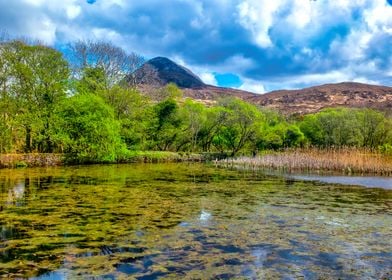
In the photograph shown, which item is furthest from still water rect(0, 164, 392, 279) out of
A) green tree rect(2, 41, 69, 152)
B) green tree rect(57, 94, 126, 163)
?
green tree rect(2, 41, 69, 152)

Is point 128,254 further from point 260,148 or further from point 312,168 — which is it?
point 260,148

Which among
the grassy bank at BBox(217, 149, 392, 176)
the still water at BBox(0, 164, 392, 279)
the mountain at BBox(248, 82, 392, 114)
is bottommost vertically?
the still water at BBox(0, 164, 392, 279)

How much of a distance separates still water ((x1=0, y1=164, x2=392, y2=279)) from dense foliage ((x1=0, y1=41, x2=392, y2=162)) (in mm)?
21474

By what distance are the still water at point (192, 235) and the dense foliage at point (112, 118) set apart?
2147 centimetres

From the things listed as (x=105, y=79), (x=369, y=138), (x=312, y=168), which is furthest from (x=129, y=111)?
(x=369, y=138)

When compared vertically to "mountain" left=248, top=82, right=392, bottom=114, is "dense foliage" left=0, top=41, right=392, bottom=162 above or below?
below

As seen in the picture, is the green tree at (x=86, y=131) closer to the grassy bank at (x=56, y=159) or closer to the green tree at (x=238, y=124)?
the grassy bank at (x=56, y=159)

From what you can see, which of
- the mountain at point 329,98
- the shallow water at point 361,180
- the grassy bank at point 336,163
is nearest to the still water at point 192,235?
the shallow water at point 361,180

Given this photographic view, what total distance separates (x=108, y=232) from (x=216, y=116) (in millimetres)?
49516

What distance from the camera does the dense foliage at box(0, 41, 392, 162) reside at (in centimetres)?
3712

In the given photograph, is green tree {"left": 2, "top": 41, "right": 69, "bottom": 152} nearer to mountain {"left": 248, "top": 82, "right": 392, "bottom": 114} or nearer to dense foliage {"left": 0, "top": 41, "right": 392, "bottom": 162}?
dense foliage {"left": 0, "top": 41, "right": 392, "bottom": 162}

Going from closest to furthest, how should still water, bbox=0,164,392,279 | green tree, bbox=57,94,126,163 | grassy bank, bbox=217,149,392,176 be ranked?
still water, bbox=0,164,392,279, grassy bank, bbox=217,149,392,176, green tree, bbox=57,94,126,163

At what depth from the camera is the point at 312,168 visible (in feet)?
101

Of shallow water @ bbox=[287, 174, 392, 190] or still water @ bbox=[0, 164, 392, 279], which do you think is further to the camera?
shallow water @ bbox=[287, 174, 392, 190]
